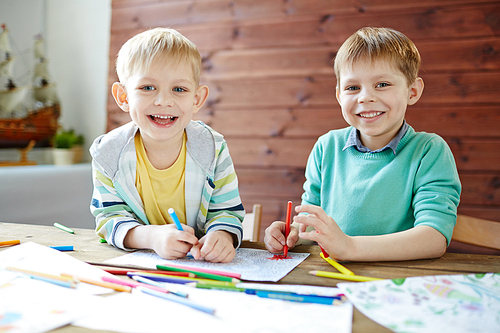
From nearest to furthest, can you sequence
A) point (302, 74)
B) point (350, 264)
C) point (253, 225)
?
point (350, 264) → point (253, 225) → point (302, 74)

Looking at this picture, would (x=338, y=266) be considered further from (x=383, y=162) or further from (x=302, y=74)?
(x=302, y=74)

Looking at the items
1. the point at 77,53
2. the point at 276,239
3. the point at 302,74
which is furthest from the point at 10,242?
the point at 77,53

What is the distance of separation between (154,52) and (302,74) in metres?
1.36

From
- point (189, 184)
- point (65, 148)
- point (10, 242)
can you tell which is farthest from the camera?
point (65, 148)

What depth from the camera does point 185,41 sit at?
902mm

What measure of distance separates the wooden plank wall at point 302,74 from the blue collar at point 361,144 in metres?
1.03

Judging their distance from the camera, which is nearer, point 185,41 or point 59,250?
point 59,250

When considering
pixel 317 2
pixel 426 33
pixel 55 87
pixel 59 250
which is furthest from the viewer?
pixel 55 87

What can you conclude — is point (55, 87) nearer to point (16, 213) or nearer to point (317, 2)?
point (16, 213)

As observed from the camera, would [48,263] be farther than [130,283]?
Yes

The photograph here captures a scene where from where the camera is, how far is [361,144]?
1010 mm

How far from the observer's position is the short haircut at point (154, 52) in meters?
0.85

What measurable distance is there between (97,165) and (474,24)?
1778 millimetres

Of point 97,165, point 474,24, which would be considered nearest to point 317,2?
point 474,24
